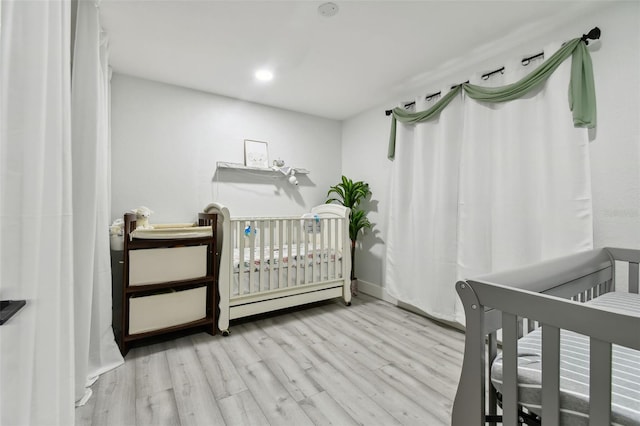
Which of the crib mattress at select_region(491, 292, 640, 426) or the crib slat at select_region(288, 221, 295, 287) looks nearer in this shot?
the crib mattress at select_region(491, 292, 640, 426)

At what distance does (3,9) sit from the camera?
2.33 feet

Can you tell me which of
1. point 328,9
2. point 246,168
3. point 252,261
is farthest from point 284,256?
point 328,9

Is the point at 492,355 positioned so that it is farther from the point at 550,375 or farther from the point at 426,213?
the point at 426,213

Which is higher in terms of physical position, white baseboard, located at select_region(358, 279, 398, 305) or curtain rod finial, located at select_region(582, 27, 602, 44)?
curtain rod finial, located at select_region(582, 27, 602, 44)

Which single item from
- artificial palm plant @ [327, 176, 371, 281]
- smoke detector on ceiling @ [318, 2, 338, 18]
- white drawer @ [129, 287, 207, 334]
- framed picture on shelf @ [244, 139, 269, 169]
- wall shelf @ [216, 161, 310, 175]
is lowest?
white drawer @ [129, 287, 207, 334]

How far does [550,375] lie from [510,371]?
0.11 meters

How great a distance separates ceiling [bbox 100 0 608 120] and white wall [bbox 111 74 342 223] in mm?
253

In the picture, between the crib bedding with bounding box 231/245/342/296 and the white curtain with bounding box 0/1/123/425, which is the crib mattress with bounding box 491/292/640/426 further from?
the crib bedding with bounding box 231/245/342/296

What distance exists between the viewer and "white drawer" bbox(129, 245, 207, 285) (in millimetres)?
2025

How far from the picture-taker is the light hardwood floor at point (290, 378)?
1427 millimetres

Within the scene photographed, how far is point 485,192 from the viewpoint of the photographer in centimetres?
222

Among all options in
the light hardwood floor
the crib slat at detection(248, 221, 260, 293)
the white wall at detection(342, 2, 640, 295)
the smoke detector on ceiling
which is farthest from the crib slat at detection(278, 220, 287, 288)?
the white wall at detection(342, 2, 640, 295)

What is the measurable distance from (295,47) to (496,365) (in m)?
2.28

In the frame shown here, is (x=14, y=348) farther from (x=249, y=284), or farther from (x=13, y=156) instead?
(x=249, y=284)
